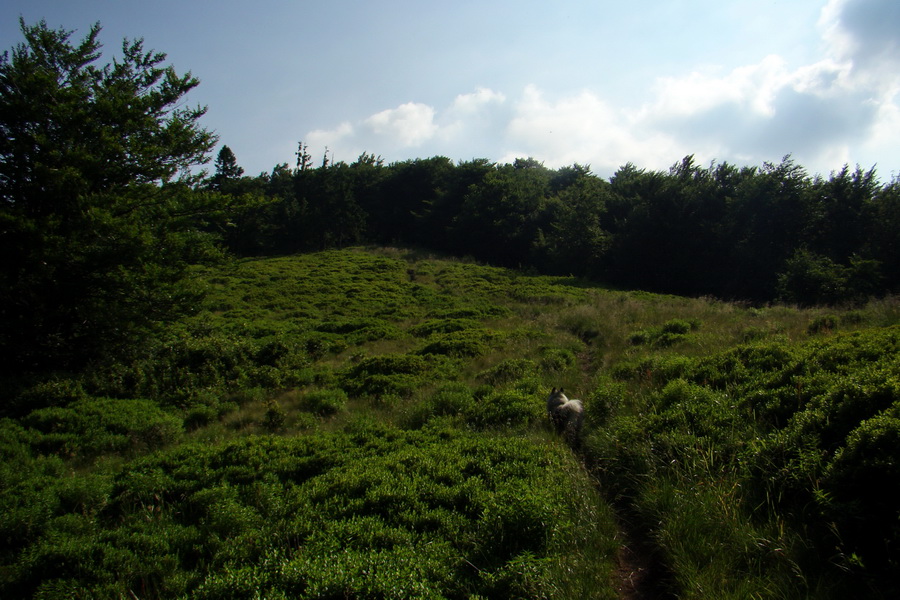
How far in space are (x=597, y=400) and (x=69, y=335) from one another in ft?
43.3

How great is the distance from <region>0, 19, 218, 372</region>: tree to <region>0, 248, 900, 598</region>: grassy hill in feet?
7.05

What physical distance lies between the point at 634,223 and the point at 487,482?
1420 inches

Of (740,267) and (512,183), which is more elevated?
(512,183)

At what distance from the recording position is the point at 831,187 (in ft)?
99.2

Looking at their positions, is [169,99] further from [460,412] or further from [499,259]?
[499,259]

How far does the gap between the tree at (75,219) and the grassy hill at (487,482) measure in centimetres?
215

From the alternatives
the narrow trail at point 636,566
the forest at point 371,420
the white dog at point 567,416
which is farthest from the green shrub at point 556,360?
the narrow trail at point 636,566

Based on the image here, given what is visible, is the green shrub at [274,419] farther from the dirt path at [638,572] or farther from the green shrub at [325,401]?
the dirt path at [638,572]

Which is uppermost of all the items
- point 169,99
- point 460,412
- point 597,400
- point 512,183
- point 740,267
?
point 512,183

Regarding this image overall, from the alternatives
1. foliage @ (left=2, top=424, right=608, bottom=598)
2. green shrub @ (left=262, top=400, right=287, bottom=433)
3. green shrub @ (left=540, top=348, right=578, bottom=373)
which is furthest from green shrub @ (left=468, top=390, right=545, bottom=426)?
green shrub @ (left=262, top=400, right=287, bottom=433)

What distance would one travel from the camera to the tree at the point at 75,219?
10.8 m

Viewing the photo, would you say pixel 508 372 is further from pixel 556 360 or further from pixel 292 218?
pixel 292 218

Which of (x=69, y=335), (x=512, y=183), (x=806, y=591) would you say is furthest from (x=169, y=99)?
(x=512, y=183)

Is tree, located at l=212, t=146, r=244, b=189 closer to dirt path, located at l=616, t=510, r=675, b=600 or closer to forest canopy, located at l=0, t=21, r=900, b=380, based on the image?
forest canopy, located at l=0, t=21, r=900, b=380
